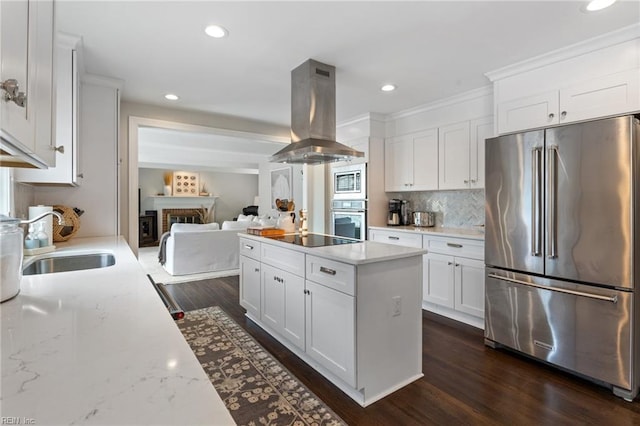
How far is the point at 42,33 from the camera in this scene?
1.02 m

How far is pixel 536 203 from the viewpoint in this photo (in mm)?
2375

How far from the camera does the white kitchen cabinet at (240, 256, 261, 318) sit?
310 centimetres

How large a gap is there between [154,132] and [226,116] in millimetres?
2142

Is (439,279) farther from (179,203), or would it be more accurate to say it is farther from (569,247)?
(179,203)

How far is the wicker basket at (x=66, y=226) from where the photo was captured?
2666 mm

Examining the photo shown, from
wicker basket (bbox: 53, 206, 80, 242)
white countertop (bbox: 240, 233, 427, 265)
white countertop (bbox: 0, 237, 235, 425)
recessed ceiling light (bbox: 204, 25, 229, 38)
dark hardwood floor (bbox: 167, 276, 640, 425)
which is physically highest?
recessed ceiling light (bbox: 204, 25, 229, 38)

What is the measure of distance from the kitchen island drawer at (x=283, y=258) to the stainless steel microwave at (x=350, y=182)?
190 centimetres

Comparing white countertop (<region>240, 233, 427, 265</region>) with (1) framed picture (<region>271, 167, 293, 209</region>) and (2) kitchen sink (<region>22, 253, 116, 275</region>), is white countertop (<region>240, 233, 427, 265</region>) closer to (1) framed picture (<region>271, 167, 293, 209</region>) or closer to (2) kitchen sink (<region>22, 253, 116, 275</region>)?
(2) kitchen sink (<region>22, 253, 116, 275</region>)

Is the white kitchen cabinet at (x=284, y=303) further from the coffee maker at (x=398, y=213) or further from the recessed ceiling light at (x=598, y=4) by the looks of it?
the recessed ceiling light at (x=598, y=4)

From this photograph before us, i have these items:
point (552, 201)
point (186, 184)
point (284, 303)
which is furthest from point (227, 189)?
point (552, 201)

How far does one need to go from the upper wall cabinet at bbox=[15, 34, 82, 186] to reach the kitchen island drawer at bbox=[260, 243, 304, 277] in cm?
156

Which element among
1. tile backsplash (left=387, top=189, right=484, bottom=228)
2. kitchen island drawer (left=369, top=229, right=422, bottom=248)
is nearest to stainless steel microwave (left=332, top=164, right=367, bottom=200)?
kitchen island drawer (left=369, top=229, right=422, bottom=248)

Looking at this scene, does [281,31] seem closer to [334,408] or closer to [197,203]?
[334,408]

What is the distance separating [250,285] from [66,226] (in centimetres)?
169
